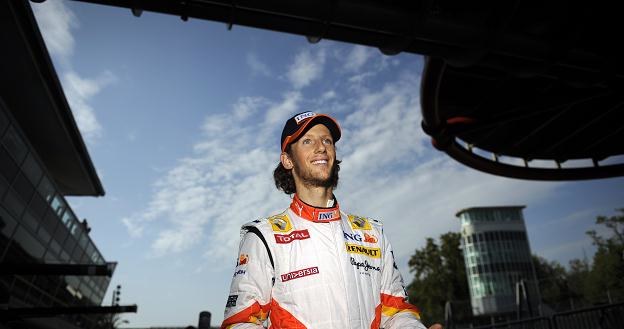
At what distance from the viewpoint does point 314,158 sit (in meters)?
2.84

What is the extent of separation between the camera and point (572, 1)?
34.6 ft

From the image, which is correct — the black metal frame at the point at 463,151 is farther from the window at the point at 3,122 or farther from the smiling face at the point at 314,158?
the window at the point at 3,122

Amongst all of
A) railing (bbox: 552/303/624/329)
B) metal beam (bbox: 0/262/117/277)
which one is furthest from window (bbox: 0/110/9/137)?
railing (bbox: 552/303/624/329)

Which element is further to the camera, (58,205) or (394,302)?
(58,205)

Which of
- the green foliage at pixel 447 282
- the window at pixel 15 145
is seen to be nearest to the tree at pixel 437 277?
the green foliage at pixel 447 282

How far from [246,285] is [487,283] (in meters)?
80.4

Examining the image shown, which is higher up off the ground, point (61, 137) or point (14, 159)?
point (61, 137)

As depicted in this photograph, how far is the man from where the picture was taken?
7.77 feet

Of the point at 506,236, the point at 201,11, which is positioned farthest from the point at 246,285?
the point at 506,236

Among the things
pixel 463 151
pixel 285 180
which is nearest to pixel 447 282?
pixel 463 151

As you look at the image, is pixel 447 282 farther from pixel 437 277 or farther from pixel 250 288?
pixel 250 288

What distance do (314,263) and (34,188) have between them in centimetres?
2209

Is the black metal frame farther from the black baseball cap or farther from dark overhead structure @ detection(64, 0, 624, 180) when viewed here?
the black baseball cap

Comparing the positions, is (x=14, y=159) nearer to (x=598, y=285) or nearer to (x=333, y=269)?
(x=333, y=269)
